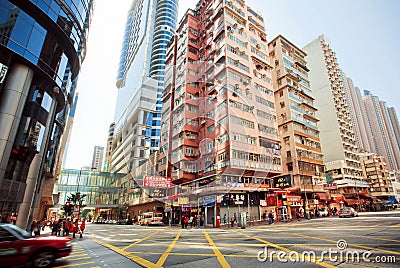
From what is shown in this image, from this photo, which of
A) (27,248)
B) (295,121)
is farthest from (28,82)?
(295,121)

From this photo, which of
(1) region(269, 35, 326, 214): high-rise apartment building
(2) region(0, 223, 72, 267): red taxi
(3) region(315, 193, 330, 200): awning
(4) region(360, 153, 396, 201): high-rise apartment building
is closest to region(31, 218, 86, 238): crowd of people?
(2) region(0, 223, 72, 267): red taxi

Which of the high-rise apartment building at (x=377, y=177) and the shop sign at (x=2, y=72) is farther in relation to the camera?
the high-rise apartment building at (x=377, y=177)

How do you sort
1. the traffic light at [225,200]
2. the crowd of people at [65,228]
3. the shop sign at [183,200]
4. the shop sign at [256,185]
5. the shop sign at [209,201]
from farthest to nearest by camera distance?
the shop sign at [183,200]
the shop sign at [256,185]
the shop sign at [209,201]
the traffic light at [225,200]
the crowd of people at [65,228]

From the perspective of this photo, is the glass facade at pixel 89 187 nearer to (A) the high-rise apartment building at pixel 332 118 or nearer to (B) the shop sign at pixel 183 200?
(B) the shop sign at pixel 183 200

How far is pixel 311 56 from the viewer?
244ft

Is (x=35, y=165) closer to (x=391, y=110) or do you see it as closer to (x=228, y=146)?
(x=228, y=146)

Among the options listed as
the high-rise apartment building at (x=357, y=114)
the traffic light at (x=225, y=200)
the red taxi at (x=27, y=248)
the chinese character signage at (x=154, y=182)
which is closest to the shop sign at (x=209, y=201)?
the traffic light at (x=225, y=200)

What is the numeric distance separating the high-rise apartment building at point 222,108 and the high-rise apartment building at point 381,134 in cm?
10656

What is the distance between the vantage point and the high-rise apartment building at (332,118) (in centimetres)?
5900

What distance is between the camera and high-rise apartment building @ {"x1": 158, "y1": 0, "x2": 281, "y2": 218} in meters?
33.3

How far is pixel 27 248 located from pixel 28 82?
17.9 meters

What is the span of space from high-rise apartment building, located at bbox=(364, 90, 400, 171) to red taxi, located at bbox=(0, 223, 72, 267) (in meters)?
141

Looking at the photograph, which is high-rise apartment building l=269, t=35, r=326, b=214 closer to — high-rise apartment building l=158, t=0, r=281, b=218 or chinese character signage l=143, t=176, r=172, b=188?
high-rise apartment building l=158, t=0, r=281, b=218

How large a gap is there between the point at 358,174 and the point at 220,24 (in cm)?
5636
